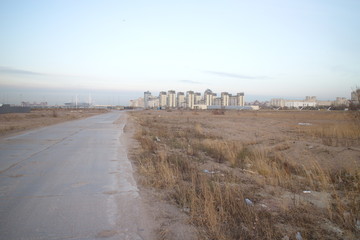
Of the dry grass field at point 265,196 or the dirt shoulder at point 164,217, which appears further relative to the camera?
the dry grass field at point 265,196

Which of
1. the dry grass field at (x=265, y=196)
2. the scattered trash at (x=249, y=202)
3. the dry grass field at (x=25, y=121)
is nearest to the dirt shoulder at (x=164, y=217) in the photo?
the dry grass field at (x=265, y=196)

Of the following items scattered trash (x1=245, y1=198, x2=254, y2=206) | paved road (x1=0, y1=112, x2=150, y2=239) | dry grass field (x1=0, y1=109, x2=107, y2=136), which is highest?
paved road (x1=0, y1=112, x2=150, y2=239)

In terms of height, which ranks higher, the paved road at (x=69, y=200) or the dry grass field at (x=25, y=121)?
the paved road at (x=69, y=200)

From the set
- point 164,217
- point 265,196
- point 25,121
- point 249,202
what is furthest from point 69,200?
point 25,121

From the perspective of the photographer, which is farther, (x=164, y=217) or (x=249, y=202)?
(x=249, y=202)

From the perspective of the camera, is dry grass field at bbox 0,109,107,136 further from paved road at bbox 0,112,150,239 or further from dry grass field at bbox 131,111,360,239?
dry grass field at bbox 131,111,360,239

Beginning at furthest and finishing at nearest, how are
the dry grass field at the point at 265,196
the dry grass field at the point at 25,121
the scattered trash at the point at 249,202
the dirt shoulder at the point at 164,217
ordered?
the dry grass field at the point at 25,121, the scattered trash at the point at 249,202, the dry grass field at the point at 265,196, the dirt shoulder at the point at 164,217

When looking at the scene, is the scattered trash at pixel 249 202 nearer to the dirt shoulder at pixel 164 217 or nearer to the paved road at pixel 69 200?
the dirt shoulder at pixel 164 217

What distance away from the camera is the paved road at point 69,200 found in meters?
4.18

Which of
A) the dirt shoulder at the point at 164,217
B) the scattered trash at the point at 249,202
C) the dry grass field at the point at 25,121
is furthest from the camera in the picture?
the dry grass field at the point at 25,121

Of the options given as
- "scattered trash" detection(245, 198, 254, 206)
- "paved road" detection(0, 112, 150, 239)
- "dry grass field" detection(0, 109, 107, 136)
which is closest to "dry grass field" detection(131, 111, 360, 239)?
"scattered trash" detection(245, 198, 254, 206)

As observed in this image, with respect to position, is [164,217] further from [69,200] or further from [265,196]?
[265,196]

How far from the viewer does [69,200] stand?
552cm

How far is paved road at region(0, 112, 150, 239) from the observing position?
418 cm
